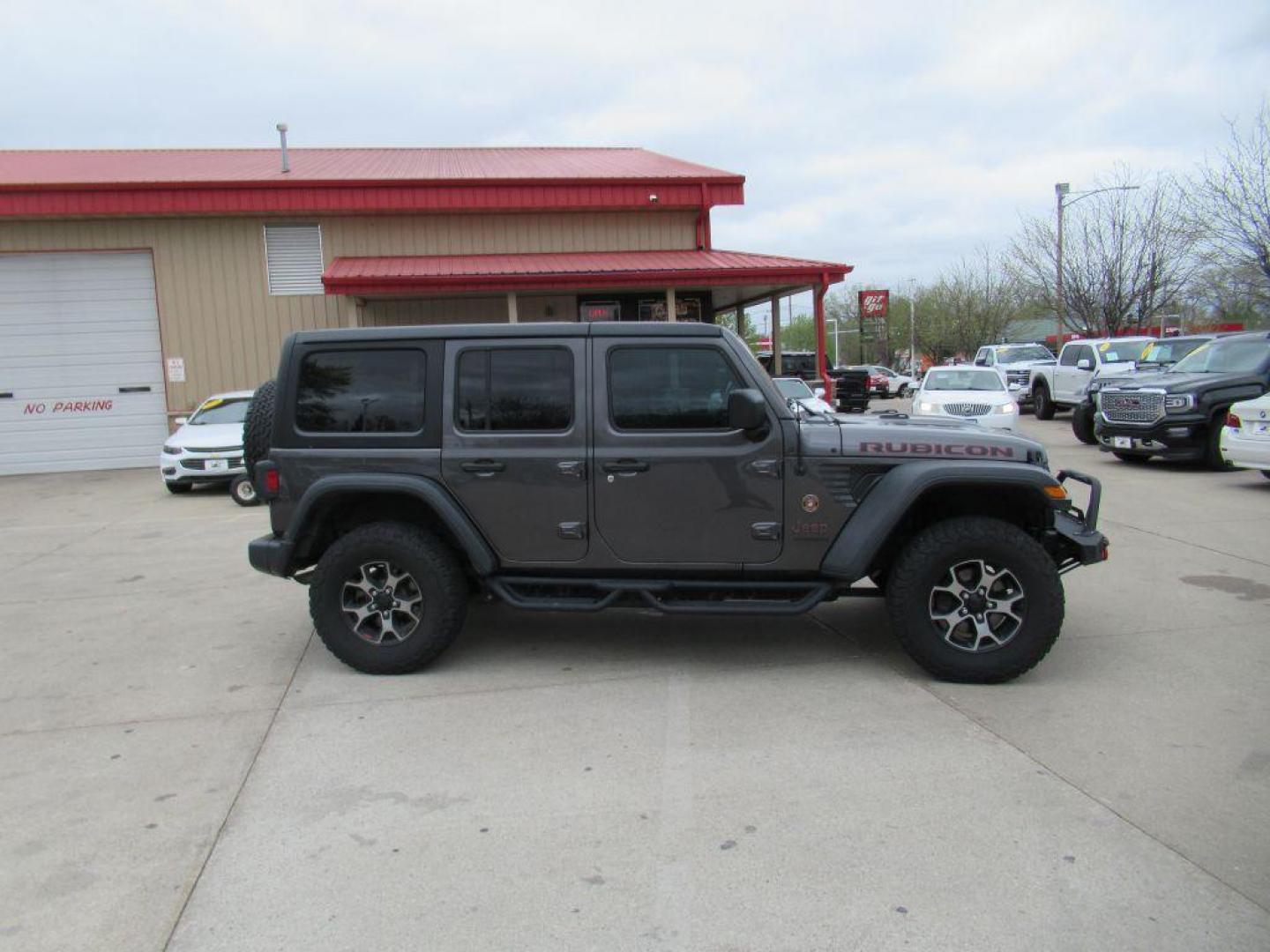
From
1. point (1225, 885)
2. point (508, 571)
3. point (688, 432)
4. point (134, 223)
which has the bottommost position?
point (1225, 885)

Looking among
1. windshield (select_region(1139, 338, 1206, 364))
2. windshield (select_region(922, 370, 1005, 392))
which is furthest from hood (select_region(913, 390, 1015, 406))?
windshield (select_region(1139, 338, 1206, 364))

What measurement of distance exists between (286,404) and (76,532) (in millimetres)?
7070

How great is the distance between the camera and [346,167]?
2130 centimetres

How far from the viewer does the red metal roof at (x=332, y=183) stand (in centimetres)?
1761

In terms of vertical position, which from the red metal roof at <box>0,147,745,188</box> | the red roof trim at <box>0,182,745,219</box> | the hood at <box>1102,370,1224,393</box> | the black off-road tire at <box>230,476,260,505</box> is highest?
the red metal roof at <box>0,147,745,188</box>

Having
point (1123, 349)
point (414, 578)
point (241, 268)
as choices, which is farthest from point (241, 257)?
point (1123, 349)

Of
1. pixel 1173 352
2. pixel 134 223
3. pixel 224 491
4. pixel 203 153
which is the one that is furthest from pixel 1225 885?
pixel 203 153

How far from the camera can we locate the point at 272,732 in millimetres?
4562

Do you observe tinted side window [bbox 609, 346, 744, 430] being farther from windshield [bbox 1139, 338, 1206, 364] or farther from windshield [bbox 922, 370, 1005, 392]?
windshield [bbox 1139, 338, 1206, 364]

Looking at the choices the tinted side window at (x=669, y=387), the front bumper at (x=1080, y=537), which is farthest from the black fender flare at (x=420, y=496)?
the front bumper at (x=1080, y=537)

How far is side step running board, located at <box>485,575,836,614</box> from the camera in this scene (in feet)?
16.5

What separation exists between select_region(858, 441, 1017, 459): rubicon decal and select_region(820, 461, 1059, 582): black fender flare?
58 mm

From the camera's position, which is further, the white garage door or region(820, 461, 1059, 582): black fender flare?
the white garage door

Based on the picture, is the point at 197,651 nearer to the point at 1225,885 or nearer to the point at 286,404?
the point at 286,404
